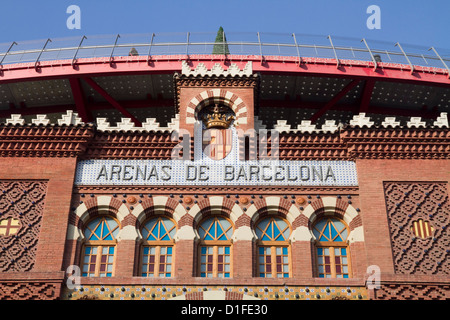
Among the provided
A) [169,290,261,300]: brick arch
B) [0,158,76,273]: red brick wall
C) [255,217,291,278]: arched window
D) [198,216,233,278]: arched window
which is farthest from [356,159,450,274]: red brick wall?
[0,158,76,273]: red brick wall

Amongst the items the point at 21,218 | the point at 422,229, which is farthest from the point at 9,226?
the point at 422,229

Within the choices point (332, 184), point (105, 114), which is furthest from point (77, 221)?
point (105, 114)

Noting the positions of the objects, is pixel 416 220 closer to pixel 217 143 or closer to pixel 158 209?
pixel 217 143

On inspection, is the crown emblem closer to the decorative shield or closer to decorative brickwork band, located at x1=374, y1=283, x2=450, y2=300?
the decorative shield

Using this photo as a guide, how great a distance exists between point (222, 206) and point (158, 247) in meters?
1.95

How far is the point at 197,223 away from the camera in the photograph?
54.4ft

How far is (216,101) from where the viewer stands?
18.4 m

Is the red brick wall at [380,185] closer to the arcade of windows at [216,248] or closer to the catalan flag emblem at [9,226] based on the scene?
the arcade of windows at [216,248]

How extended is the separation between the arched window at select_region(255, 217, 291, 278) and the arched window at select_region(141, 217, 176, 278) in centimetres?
227

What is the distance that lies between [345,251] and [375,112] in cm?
1099

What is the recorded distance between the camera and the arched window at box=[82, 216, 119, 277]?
1596 cm
